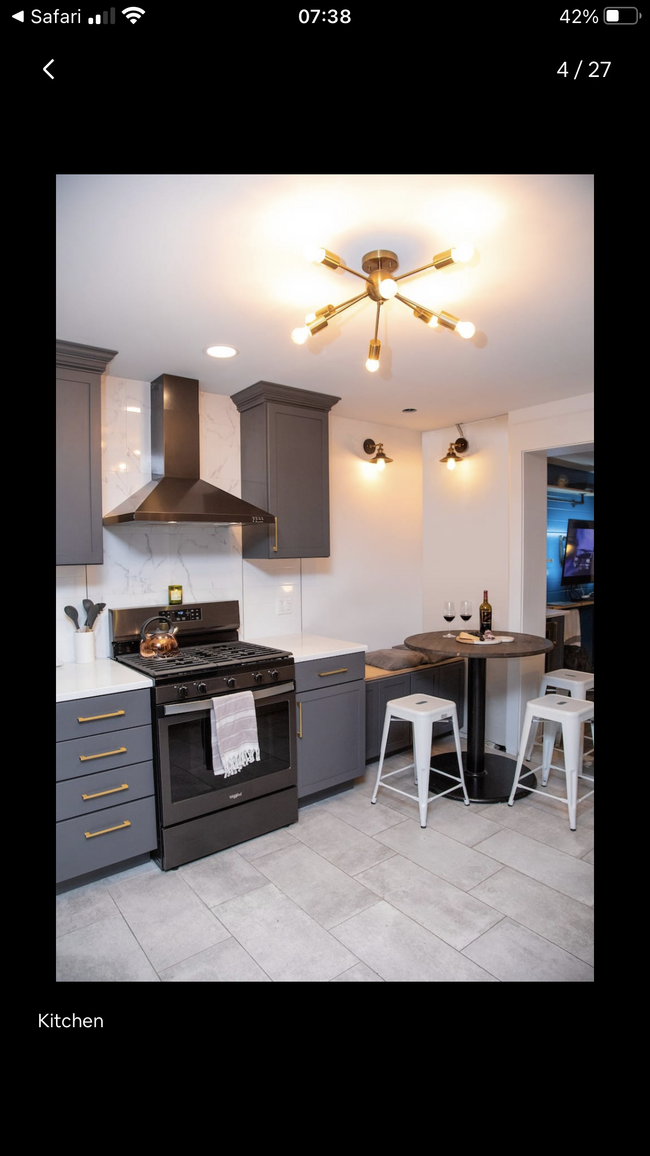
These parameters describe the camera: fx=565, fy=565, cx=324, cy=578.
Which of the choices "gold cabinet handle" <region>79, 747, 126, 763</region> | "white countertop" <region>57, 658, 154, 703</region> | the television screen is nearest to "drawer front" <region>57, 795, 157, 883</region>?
"gold cabinet handle" <region>79, 747, 126, 763</region>

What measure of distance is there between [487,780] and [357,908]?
58.3 inches

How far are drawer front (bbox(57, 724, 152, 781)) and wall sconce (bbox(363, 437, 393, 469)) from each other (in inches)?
97.8

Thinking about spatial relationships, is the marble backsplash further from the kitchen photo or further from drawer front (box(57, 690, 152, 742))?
drawer front (box(57, 690, 152, 742))

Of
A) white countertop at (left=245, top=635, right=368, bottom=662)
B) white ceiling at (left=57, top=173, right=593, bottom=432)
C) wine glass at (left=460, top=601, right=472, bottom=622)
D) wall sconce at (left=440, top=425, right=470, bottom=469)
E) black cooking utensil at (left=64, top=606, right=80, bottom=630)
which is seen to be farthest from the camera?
wall sconce at (left=440, top=425, right=470, bottom=469)

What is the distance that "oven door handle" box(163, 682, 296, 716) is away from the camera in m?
2.46

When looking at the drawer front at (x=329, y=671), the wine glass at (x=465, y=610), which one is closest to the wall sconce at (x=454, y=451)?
the wine glass at (x=465, y=610)

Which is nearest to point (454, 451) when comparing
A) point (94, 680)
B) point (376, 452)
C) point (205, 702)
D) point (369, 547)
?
point (376, 452)

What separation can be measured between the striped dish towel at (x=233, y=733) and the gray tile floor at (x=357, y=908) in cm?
44

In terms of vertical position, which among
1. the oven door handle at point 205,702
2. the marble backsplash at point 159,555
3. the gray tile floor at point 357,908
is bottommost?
the gray tile floor at point 357,908

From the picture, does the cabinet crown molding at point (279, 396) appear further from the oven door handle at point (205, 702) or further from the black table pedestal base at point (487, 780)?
the black table pedestal base at point (487, 780)

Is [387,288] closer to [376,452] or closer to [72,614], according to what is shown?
[72,614]
